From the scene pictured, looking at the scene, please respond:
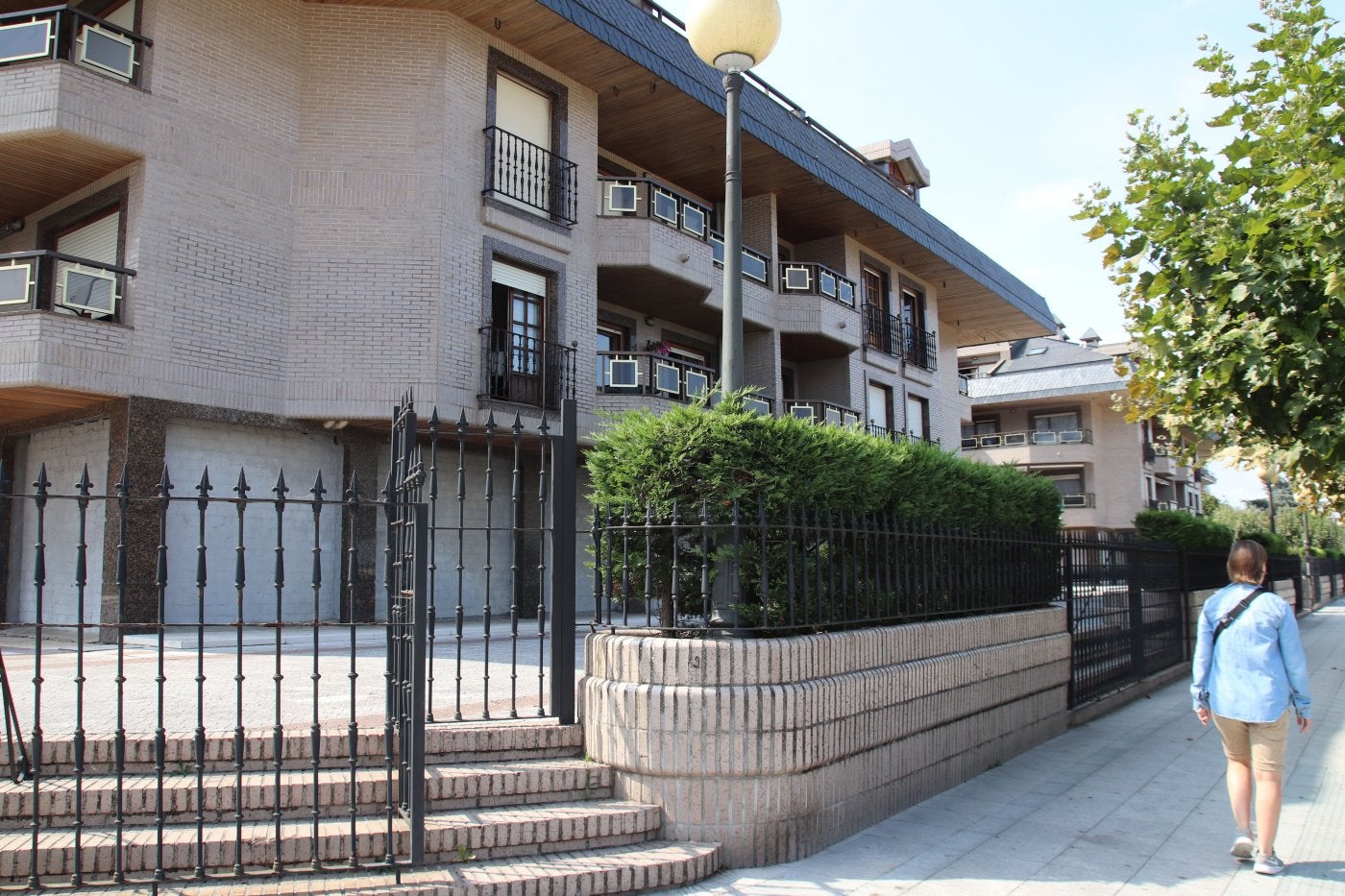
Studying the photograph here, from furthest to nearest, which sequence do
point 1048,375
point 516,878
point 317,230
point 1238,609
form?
point 1048,375
point 317,230
point 1238,609
point 516,878

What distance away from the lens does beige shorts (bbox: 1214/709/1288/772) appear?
502 cm

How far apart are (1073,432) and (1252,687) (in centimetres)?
3901

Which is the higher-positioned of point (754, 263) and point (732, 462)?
point (754, 263)

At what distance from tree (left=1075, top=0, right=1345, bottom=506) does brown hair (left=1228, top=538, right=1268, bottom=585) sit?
2.99ft

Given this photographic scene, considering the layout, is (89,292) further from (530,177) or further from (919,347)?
(919,347)

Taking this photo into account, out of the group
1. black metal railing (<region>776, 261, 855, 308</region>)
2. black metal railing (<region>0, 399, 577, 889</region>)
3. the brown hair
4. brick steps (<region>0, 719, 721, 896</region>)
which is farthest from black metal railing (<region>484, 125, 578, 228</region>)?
the brown hair

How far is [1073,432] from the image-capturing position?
4144cm

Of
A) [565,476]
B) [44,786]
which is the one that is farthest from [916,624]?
[44,786]

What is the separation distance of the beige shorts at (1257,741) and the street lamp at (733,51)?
334 centimetres

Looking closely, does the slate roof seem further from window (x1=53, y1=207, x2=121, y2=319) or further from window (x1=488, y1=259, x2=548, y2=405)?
window (x1=53, y1=207, x2=121, y2=319)

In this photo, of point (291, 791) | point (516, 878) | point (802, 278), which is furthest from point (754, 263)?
point (516, 878)

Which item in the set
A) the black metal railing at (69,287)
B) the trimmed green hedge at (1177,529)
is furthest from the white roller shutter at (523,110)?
the trimmed green hedge at (1177,529)

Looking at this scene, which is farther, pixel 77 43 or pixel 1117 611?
pixel 77 43

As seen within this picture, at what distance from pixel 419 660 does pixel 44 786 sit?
175cm
